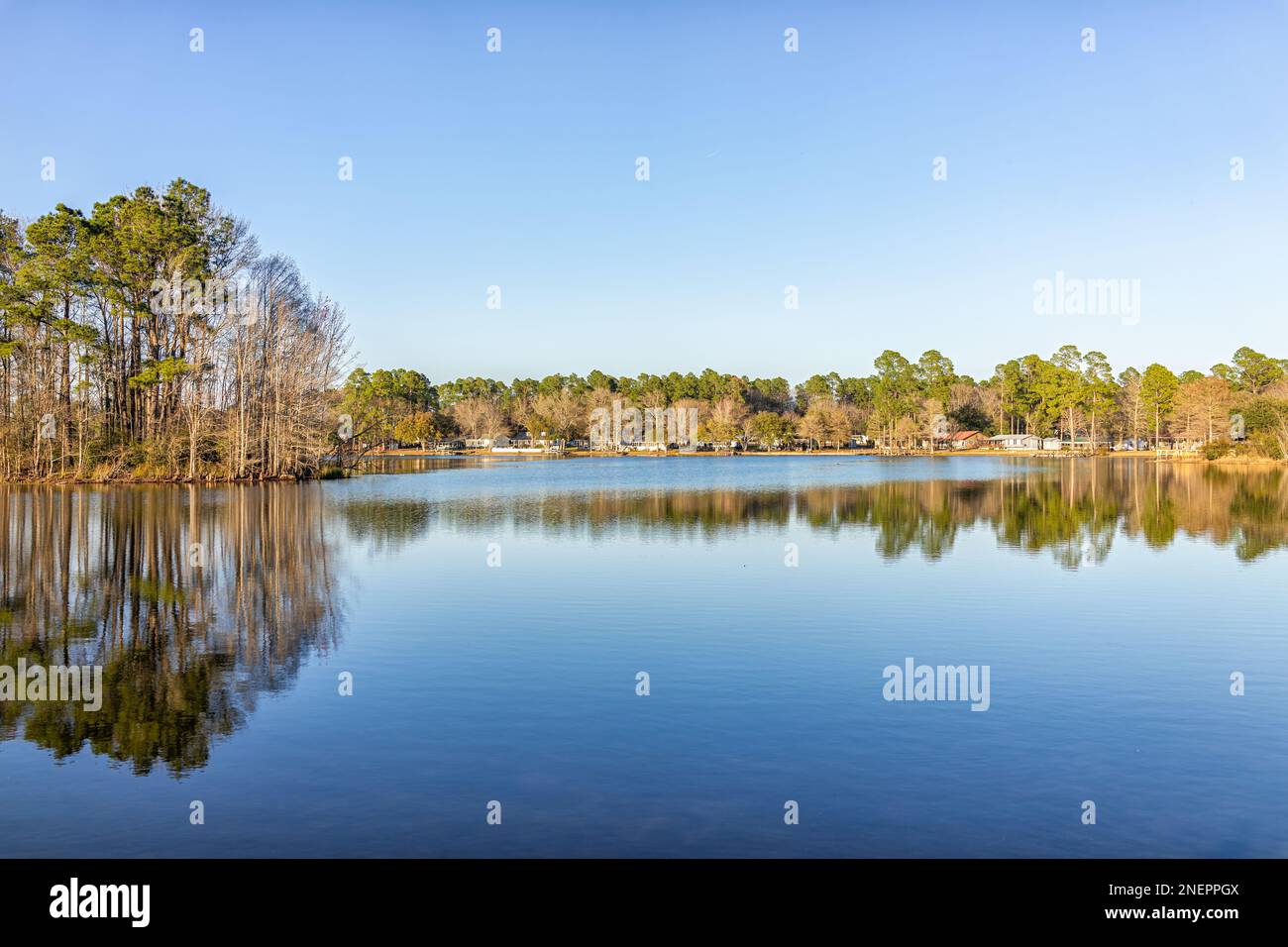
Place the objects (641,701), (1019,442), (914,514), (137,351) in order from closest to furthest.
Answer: (641,701) → (914,514) → (137,351) → (1019,442)

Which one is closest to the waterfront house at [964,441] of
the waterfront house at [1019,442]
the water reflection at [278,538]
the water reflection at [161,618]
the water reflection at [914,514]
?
the waterfront house at [1019,442]

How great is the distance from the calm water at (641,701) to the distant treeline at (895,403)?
86673 millimetres

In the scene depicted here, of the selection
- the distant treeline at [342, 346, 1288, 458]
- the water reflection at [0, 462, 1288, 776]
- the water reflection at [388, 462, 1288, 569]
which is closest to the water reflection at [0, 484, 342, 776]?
the water reflection at [0, 462, 1288, 776]

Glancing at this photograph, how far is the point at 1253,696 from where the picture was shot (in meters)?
11.3

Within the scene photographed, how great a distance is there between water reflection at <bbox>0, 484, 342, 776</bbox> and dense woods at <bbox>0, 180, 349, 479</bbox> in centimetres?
2426

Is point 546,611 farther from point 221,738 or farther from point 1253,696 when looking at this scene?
point 1253,696

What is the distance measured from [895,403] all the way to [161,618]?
13951 cm

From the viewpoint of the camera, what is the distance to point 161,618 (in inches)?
612

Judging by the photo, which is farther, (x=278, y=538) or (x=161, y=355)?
(x=161, y=355)

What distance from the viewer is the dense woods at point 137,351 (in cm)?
5194
